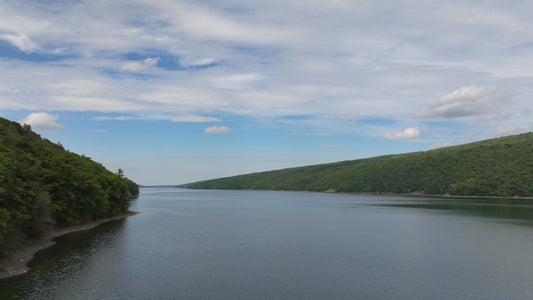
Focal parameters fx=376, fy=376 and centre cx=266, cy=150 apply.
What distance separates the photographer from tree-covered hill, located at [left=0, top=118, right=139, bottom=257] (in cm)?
4062

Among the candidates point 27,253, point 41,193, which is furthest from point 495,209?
point 27,253

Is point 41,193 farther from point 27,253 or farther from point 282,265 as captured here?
point 282,265

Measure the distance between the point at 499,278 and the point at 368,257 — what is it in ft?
47.0

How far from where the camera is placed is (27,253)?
44469 millimetres

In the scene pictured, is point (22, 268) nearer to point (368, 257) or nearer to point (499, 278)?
point (368, 257)

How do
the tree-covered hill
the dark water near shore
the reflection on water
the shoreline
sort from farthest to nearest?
the reflection on water, the tree-covered hill, the shoreline, the dark water near shore

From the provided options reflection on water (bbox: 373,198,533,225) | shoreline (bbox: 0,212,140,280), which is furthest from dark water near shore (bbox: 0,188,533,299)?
reflection on water (bbox: 373,198,533,225)

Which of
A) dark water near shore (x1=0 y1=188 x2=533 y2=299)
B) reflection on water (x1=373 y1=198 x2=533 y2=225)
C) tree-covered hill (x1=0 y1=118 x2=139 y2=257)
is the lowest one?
dark water near shore (x1=0 y1=188 x2=533 y2=299)

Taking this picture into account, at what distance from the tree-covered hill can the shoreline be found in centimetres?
109

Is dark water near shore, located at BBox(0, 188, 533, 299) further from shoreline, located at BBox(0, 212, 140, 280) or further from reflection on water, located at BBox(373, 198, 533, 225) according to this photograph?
reflection on water, located at BBox(373, 198, 533, 225)

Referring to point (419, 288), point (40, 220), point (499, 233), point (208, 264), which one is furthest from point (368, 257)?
point (40, 220)

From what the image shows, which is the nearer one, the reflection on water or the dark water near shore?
the dark water near shore

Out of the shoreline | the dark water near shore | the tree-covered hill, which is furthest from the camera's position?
the tree-covered hill

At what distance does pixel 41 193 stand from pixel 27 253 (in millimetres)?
8876
